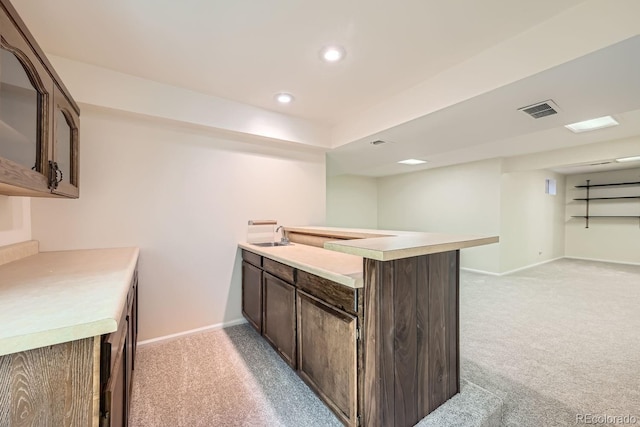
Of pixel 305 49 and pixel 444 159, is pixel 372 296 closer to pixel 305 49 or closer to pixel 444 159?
pixel 305 49

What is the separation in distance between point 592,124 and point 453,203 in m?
2.92

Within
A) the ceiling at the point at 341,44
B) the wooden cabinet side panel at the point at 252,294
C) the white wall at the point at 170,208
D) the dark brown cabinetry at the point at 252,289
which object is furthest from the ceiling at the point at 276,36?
the wooden cabinet side panel at the point at 252,294

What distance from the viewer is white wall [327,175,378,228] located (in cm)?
673

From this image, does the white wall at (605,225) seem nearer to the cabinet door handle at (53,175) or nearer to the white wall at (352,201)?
the white wall at (352,201)

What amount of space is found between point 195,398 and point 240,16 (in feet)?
8.14

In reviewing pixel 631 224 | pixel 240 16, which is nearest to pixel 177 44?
pixel 240 16

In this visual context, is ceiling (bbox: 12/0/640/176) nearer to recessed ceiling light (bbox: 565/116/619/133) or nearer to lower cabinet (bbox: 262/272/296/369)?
recessed ceiling light (bbox: 565/116/619/133)

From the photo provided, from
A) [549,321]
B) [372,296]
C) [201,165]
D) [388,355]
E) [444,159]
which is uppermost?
[444,159]

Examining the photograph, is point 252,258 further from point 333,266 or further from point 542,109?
point 542,109

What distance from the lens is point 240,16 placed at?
165 cm

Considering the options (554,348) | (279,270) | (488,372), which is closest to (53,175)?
(279,270)

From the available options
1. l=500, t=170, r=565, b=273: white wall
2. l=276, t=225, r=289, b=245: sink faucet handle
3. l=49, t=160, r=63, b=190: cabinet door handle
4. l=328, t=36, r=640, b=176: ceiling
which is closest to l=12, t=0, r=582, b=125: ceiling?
l=328, t=36, r=640, b=176: ceiling

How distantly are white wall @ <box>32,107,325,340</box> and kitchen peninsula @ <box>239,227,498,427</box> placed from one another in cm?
134

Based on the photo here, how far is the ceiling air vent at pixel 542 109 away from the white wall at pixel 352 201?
14.6 feet
